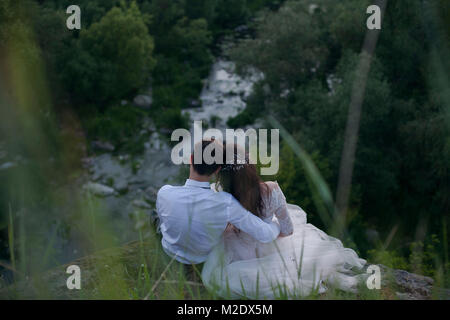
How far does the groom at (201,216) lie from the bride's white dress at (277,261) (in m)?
0.13

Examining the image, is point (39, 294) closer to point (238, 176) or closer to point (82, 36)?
point (238, 176)

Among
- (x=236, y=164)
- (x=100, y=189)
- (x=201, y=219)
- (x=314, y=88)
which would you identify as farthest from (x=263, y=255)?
(x=100, y=189)

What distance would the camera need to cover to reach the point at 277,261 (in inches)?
116

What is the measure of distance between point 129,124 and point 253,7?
12.9 meters

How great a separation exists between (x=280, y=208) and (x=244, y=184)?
1.12ft

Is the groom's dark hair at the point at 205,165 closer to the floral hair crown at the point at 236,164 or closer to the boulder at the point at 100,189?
the floral hair crown at the point at 236,164

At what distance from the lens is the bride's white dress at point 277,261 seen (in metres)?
2.75

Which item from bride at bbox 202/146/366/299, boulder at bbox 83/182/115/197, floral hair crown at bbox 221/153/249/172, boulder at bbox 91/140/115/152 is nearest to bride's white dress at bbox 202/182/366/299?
bride at bbox 202/146/366/299

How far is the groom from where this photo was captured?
9.30 feet

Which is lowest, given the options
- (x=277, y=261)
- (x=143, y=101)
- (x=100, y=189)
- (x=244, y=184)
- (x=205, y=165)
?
(x=100, y=189)

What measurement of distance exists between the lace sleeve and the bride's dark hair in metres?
0.07

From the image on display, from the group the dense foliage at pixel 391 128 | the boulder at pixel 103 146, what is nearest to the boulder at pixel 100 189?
the boulder at pixel 103 146

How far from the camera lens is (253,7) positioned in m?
23.9

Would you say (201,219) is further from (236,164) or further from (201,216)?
(236,164)
